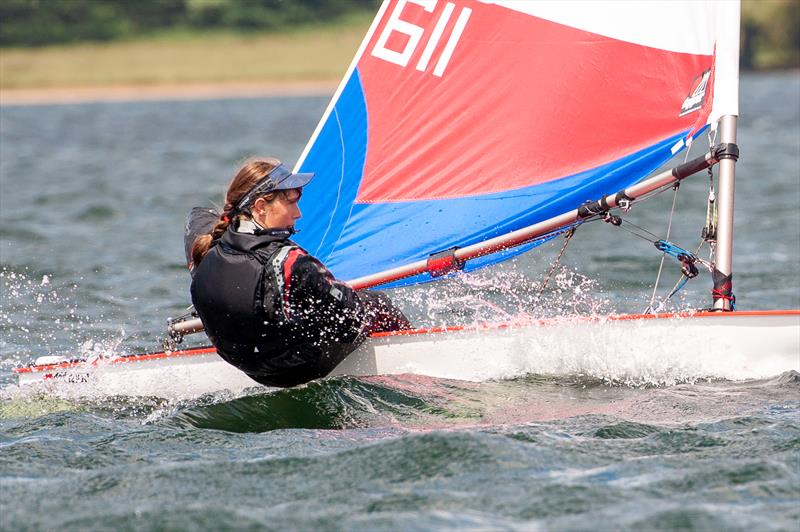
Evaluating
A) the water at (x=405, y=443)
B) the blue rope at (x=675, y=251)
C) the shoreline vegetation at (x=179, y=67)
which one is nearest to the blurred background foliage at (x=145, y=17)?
the shoreline vegetation at (x=179, y=67)

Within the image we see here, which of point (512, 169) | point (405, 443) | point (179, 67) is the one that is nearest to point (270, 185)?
point (405, 443)

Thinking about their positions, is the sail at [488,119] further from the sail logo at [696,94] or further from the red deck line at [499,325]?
the red deck line at [499,325]

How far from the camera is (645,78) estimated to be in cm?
548

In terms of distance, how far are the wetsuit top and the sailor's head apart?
7 cm

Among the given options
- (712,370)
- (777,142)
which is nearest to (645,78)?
(712,370)

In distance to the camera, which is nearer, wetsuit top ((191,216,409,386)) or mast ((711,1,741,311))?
wetsuit top ((191,216,409,386))

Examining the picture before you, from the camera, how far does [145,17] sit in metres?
58.8

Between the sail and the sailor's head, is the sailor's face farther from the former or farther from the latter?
the sail

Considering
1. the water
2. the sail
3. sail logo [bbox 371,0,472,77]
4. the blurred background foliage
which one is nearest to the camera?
the water

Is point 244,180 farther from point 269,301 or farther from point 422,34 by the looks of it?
point 422,34

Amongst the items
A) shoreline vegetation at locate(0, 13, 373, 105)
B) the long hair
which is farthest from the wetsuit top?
shoreline vegetation at locate(0, 13, 373, 105)

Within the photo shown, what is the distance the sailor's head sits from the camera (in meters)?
4.75

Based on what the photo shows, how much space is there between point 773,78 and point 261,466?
46552 mm

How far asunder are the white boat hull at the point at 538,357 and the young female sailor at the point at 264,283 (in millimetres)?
395
